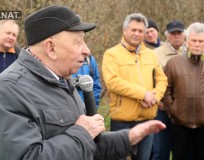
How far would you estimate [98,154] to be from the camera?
278cm

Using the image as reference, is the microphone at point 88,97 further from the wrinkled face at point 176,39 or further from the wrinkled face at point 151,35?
the wrinkled face at point 151,35

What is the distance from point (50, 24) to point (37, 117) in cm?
56

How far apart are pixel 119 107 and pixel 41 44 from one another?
8.85ft

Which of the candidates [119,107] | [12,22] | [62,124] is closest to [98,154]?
[62,124]

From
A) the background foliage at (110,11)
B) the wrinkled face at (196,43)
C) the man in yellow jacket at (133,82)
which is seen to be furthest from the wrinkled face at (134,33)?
the background foliage at (110,11)

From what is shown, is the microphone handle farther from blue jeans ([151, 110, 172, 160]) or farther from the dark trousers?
blue jeans ([151, 110, 172, 160])

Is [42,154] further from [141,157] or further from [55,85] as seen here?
[141,157]

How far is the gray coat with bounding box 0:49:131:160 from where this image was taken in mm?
2027

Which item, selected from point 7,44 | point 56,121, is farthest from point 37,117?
point 7,44

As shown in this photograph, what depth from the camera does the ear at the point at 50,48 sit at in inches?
91.1

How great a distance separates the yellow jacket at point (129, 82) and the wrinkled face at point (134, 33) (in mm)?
135

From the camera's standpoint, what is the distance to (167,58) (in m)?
5.85

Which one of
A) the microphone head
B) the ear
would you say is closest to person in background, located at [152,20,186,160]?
the microphone head

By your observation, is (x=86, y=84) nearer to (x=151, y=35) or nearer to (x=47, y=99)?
(x=47, y=99)
